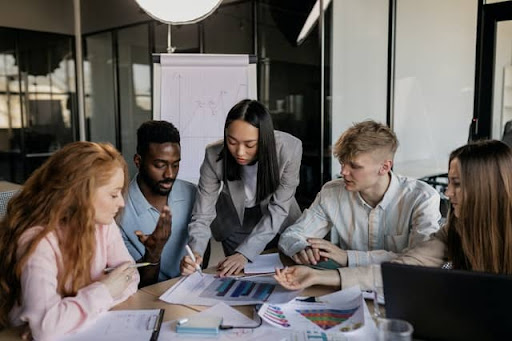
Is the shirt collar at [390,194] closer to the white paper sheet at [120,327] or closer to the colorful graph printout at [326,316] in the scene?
the colorful graph printout at [326,316]

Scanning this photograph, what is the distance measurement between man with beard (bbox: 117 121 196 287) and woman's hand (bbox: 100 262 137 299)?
1.67 ft

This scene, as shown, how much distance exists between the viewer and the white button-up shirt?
68.7 inches

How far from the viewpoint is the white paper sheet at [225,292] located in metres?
1.44

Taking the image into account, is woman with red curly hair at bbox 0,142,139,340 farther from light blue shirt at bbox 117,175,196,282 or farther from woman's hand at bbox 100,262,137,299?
light blue shirt at bbox 117,175,196,282

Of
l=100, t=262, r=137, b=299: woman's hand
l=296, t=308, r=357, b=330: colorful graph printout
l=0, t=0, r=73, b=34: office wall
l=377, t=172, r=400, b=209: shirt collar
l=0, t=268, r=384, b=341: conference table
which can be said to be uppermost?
l=0, t=0, r=73, b=34: office wall

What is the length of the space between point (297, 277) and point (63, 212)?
0.72 m

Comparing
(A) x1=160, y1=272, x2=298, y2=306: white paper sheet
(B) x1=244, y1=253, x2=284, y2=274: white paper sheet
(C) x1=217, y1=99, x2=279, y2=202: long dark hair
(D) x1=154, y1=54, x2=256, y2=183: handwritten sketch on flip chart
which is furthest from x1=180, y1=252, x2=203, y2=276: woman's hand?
(D) x1=154, y1=54, x2=256, y2=183: handwritten sketch on flip chart

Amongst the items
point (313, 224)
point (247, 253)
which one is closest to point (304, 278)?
point (247, 253)

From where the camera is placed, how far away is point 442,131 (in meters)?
4.38

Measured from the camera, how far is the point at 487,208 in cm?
134

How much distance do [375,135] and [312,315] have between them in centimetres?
80

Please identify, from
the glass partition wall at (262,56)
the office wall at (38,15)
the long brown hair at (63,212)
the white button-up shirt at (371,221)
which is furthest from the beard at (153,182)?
the office wall at (38,15)

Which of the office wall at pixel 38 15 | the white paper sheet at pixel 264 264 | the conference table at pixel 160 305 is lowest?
the white paper sheet at pixel 264 264

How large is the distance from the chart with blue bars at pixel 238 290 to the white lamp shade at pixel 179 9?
1263 mm
